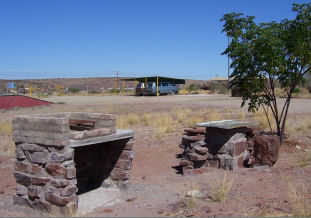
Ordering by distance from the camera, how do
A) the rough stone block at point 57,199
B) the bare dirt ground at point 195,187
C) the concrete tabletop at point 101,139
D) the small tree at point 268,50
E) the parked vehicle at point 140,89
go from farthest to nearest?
the parked vehicle at point 140,89
the small tree at point 268,50
the concrete tabletop at point 101,139
the rough stone block at point 57,199
the bare dirt ground at point 195,187

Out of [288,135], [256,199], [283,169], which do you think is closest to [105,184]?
[256,199]

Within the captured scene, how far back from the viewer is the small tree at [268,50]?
9.60m

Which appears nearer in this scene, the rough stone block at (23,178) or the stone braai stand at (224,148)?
the rough stone block at (23,178)

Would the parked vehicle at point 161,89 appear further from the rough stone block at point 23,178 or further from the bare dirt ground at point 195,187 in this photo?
the rough stone block at point 23,178

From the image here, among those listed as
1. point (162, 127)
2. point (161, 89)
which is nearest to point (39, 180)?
point (162, 127)

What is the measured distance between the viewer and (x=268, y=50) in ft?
31.1

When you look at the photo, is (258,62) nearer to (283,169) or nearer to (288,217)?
(283,169)

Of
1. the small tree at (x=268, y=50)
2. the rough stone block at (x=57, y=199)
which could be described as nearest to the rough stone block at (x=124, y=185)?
the rough stone block at (x=57, y=199)

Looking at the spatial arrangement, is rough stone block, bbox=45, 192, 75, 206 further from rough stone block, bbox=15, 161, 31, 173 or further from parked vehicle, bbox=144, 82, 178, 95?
parked vehicle, bbox=144, 82, 178, 95

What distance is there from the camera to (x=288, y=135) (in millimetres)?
11789

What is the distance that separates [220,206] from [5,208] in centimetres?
375

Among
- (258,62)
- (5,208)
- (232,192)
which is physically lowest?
(5,208)

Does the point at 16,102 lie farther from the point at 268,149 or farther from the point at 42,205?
the point at 268,149

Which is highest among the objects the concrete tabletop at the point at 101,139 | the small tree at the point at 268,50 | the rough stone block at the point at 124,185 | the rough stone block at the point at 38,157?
the small tree at the point at 268,50
